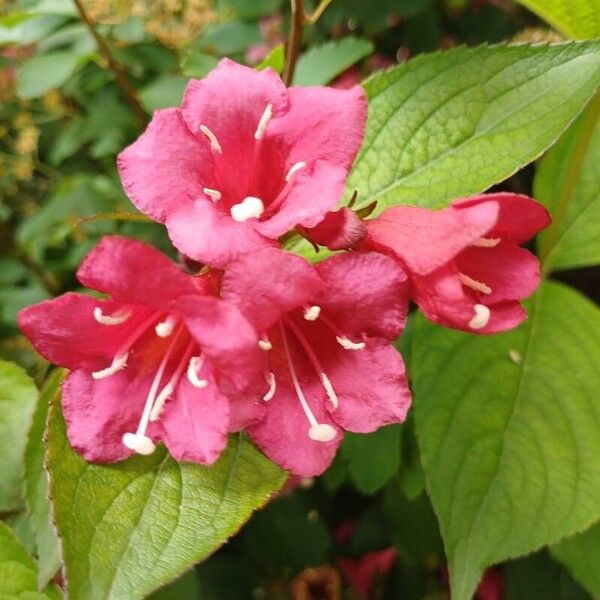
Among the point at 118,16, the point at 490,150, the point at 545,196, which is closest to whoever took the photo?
the point at 490,150

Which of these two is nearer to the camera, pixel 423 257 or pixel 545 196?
pixel 423 257

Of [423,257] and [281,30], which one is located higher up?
[423,257]

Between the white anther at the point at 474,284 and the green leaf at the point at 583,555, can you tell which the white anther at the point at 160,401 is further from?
the green leaf at the point at 583,555

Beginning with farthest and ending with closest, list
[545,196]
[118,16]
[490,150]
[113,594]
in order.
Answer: [118,16] → [545,196] → [490,150] → [113,594]

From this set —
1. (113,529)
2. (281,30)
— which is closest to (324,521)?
(113,529)

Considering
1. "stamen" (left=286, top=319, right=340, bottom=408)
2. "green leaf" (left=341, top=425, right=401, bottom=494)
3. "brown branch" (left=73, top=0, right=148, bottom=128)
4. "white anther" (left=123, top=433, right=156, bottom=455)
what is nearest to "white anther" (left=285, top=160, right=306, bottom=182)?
"stamen" (left=286, top=319, right=340, bottom=408)

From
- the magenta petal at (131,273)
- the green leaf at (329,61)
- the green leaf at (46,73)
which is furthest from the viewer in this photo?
the green leaf at (46,73)

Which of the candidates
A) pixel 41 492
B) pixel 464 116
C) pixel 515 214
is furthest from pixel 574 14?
pixel 41 492

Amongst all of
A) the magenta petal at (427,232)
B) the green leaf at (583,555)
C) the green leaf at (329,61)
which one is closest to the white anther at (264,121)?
the magenta petal at (427,232)

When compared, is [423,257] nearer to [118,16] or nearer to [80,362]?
[80,362]
